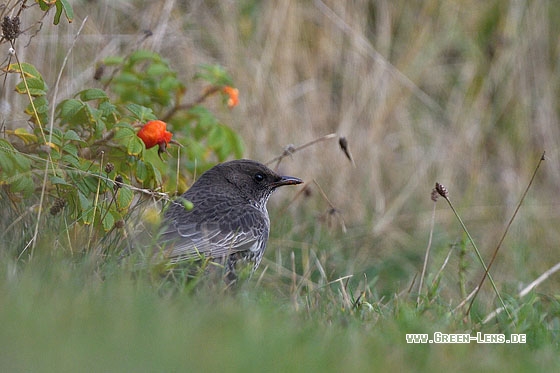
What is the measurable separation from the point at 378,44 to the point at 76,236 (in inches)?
204

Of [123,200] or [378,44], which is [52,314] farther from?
[378,44]

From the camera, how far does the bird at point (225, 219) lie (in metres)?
5.25

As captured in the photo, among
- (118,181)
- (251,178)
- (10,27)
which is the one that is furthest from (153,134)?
(251,178)

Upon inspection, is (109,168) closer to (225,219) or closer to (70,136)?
(70,136)

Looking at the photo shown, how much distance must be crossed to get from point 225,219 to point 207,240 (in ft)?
0.98

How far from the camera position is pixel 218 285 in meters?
4.53

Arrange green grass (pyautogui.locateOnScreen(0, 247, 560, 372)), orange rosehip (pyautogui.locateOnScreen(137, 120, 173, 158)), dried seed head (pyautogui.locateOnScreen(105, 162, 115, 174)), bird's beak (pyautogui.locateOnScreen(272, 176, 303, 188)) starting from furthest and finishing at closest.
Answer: bird's beak (pyautogui.locateOnScreen(272, 176, 303, 188)) < orange rosehip (pyautogui.locateOnScreen(137, 120, 173, 158)) < dried seed head (pyautogui.locateOnScreen(105, 162, 115, 174)) < green grass (pyautogui.locateOnScreen(0, 247, 560, 372))

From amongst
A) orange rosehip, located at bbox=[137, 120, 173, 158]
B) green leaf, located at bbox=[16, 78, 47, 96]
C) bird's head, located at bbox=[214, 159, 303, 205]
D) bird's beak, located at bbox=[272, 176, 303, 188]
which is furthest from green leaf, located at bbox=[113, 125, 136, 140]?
bird's beak, located at bbox=[272, 176, 303, 188]

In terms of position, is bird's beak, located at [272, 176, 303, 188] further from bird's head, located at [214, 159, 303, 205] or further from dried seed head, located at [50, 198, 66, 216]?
dried seed head, located at [50, 198, 66, 216]

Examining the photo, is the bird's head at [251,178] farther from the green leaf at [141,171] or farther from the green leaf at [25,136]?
the green leaf at [25,136]

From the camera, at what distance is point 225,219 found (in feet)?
18.4

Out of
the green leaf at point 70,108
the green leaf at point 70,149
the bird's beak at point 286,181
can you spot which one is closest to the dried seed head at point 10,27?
the green leaf at point 70,108

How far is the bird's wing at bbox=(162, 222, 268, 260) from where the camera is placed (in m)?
5.12

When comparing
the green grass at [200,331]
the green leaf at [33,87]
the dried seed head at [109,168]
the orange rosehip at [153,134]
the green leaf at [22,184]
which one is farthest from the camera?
the orange rosehip at [153,134]
